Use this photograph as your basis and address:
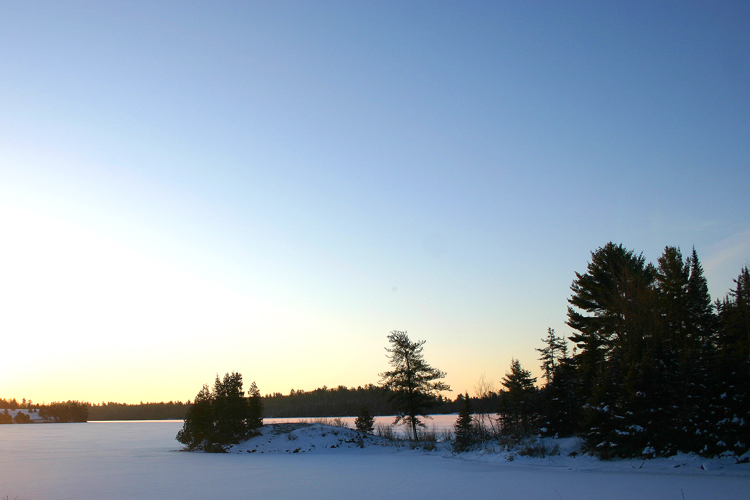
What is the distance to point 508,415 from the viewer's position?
157 ft

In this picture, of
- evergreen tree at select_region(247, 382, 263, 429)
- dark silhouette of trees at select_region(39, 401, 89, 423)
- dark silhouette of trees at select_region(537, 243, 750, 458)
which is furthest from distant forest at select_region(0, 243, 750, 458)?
dark silhouette of trees at select_region(39, 401, 89, 423)

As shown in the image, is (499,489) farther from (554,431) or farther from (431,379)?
(431,379)

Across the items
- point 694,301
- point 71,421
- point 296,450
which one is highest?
point 694,301

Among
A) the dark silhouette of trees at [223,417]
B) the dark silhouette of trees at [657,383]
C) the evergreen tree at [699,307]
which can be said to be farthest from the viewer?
the dark silhouette of trees at [223,417]

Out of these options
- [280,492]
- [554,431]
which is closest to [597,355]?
[554,431]

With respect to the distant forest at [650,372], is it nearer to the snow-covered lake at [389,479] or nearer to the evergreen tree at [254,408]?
the snow-covered lake at [389,479]

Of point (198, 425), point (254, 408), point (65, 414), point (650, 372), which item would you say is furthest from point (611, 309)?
point (65, 414)

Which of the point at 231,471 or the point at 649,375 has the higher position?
the point at 649,375

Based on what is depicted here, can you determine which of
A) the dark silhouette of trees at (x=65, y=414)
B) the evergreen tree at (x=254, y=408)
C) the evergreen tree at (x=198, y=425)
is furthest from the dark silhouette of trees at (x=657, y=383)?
the dark silhouette of trees at (x=65, y=414)

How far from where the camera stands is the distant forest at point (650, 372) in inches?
890

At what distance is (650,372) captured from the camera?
2506 cm

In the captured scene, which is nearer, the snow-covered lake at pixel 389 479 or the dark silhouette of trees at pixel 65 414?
the snow-covered lake at pixel 389 479

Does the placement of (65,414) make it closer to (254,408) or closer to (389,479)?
(254,408)

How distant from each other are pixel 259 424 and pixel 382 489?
2975cm
